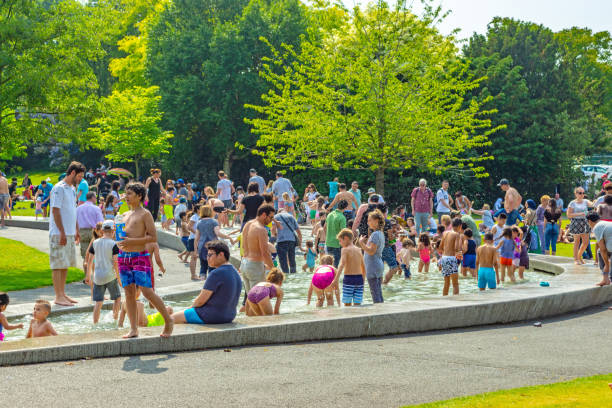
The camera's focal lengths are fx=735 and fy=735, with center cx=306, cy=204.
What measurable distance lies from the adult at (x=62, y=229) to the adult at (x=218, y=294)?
3465 millimetres

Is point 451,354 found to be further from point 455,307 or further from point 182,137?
point 182,137

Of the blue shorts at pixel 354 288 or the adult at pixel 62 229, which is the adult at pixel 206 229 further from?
the blue shorts at pixel 354 288

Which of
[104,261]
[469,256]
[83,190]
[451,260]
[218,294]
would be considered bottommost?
[469,256]

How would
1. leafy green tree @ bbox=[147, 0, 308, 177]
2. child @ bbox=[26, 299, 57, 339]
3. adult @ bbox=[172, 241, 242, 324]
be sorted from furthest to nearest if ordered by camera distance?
leafy green tree @ bbox=[147, 0, 308, 177] < child @ bbox=[26, 299, 57, 339] < adult @ bbox=[172, 241, 242, 324]

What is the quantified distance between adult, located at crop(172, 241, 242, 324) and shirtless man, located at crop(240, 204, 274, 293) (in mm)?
1920

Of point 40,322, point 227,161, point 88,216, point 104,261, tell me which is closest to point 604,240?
point 104,261

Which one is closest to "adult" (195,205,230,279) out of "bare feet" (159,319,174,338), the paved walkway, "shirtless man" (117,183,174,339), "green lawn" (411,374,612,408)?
the paved walkway

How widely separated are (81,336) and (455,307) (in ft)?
15.7

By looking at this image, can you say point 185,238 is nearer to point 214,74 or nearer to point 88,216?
point 88,216

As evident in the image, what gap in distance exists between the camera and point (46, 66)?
17.9 m

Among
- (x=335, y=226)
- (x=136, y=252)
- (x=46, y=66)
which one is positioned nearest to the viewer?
(x=136, y=252)

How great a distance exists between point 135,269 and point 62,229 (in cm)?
426

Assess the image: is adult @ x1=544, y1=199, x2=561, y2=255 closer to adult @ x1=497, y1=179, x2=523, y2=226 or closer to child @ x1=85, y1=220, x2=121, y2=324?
adult @ x1=497, y1=179, x2=523, y2=226

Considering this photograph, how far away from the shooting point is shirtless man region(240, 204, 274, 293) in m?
10.5
